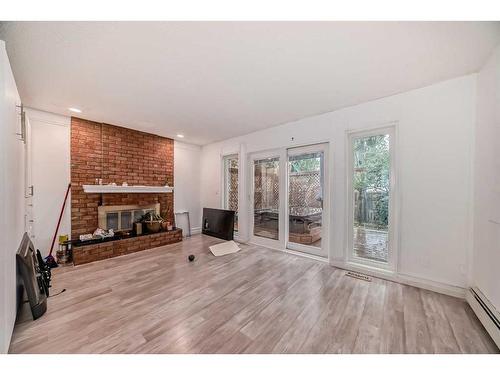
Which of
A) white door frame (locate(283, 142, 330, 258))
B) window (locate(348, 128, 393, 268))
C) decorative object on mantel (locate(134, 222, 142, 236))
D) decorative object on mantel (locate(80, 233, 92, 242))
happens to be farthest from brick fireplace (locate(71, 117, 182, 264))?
window (locate(348, 128, 393, 268))

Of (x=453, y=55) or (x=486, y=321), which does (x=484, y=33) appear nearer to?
(x=453, y=55)

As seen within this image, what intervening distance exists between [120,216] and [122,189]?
1.91ft

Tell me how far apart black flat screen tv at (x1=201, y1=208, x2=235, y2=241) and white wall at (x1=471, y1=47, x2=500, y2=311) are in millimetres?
3116

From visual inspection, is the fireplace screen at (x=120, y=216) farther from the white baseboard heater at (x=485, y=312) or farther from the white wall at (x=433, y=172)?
the white baseboard heater at (x=485, y=312)

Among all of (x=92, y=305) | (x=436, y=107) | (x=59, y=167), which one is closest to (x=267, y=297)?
(x=92, y=305)

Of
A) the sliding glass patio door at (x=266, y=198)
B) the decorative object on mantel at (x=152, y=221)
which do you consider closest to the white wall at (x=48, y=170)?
the decorative object on mantel at (x=152, y=221)

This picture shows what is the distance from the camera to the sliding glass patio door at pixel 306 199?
3.36 meters

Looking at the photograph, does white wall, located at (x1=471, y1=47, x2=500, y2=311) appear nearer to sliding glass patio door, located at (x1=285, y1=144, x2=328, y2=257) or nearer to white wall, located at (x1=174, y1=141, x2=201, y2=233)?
sliding glass patio door, located at (x1=285, y1=144, x2=328, y2=257)

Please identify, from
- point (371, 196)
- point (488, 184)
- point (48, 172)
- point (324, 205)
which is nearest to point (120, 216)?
point (48, 172)

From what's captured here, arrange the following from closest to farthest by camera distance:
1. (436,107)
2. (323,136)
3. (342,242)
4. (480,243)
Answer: (480,243) → (436,107) → (342,242) → (323,136)

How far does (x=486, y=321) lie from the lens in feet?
5.47

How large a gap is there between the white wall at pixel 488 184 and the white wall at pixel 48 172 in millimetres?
5545

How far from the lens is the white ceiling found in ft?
4.95

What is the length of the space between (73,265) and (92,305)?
5.07 ft
